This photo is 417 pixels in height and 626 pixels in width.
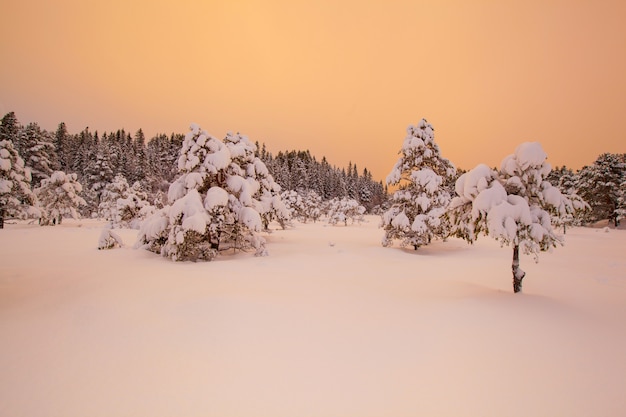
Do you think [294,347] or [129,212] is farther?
[129,212]

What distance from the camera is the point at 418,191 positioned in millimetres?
20531

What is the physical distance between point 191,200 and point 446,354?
38.9ft

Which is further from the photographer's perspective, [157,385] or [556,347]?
[556,347]

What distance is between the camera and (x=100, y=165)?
2126 inches

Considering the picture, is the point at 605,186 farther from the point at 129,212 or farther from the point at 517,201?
the point at 129,212

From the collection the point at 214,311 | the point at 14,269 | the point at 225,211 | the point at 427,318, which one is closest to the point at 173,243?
the point at 225,211

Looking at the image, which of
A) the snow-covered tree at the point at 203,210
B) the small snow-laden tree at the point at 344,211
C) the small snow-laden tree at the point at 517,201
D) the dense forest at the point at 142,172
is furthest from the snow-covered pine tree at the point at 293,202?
the small snow-laden tree at the point at 517,201

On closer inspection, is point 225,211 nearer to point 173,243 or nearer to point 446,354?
point 173,243

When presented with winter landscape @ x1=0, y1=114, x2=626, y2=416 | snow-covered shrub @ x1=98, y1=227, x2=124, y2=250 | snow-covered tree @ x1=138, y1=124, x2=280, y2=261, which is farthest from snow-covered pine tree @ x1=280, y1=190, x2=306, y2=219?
winter landscape @ x1=0, y1=114, x2=626, y2=416

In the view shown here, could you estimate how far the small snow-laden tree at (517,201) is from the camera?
314 inches

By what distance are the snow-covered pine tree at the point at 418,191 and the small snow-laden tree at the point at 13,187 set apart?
96.9 ft

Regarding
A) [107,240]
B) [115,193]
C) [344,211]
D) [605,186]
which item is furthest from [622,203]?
[115,193]

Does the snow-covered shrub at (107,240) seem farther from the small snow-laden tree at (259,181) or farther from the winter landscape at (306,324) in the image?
the small snow-laden tree at (259,181)

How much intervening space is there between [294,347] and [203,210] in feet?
32.1
